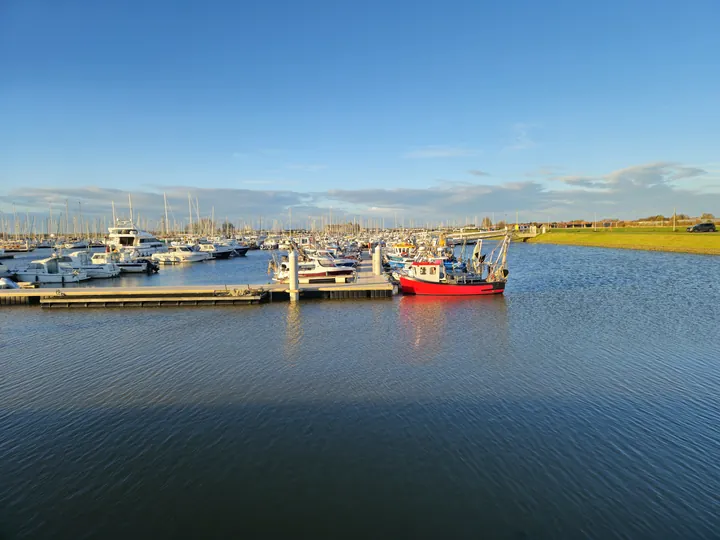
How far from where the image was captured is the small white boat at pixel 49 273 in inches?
1984

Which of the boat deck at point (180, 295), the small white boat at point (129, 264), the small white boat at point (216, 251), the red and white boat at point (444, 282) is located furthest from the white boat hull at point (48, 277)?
the red and white boat at point (444, 282)

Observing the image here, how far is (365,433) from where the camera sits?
1270 cm

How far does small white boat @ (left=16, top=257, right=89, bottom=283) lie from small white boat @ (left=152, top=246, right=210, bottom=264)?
23222 mm

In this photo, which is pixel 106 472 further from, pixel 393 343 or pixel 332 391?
pixel 393 343

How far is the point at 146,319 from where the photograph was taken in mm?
29500

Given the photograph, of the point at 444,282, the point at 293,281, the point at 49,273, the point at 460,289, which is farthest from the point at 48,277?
the point at 460,289

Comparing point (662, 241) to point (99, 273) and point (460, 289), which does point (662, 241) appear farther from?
point (99, 273)

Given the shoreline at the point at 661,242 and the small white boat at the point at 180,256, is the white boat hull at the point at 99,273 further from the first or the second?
the shoreline at the point at 661,242

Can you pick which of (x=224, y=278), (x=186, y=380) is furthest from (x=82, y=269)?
(x=186, y=380)

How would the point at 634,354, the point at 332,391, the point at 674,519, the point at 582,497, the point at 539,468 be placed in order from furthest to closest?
1. the point at 634,354
2. the point at 332,391
3. the point at 539,468
4. the point at 582,497
5. the point at 674,519

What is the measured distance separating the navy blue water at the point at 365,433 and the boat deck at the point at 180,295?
943cm

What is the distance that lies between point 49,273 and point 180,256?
29.6 metres

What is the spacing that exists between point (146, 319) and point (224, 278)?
23.8 m

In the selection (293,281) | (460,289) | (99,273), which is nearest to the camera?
(293,281)
